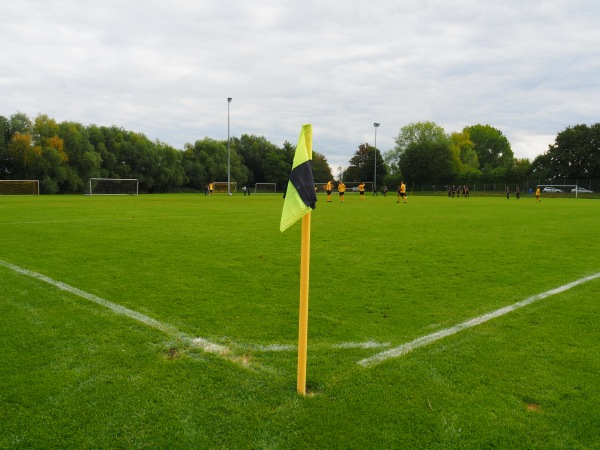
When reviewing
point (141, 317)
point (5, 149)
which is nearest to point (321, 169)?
point (5, 149)

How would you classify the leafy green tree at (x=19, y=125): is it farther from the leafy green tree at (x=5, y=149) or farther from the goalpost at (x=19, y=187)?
the goalpost at (x=19, y=187)

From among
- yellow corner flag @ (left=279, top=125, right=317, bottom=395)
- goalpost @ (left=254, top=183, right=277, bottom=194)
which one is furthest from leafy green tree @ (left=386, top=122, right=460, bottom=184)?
yellow corner flag @ (left=279, top=125, right=317, bottom=395)

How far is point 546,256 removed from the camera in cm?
962

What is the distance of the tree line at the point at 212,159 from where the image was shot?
63562 mm

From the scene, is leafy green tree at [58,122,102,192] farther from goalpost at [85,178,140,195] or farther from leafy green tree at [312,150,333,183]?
leafy green tree at [312,150,333,183]

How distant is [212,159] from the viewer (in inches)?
3536

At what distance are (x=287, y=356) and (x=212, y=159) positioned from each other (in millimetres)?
88594

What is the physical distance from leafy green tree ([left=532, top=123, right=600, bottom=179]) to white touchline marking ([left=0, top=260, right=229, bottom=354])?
81508 mm

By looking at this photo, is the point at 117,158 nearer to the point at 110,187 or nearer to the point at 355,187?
the point at 110,187

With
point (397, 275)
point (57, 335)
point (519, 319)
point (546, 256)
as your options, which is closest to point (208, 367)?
point (57, 335)

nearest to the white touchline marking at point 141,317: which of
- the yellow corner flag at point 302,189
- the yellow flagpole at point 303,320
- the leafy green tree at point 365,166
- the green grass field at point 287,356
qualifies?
the green grass field at point 287,356

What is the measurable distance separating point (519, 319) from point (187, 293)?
4304mm

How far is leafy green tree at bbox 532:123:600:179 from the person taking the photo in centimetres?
7219

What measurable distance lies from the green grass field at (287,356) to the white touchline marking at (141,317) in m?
0.04
